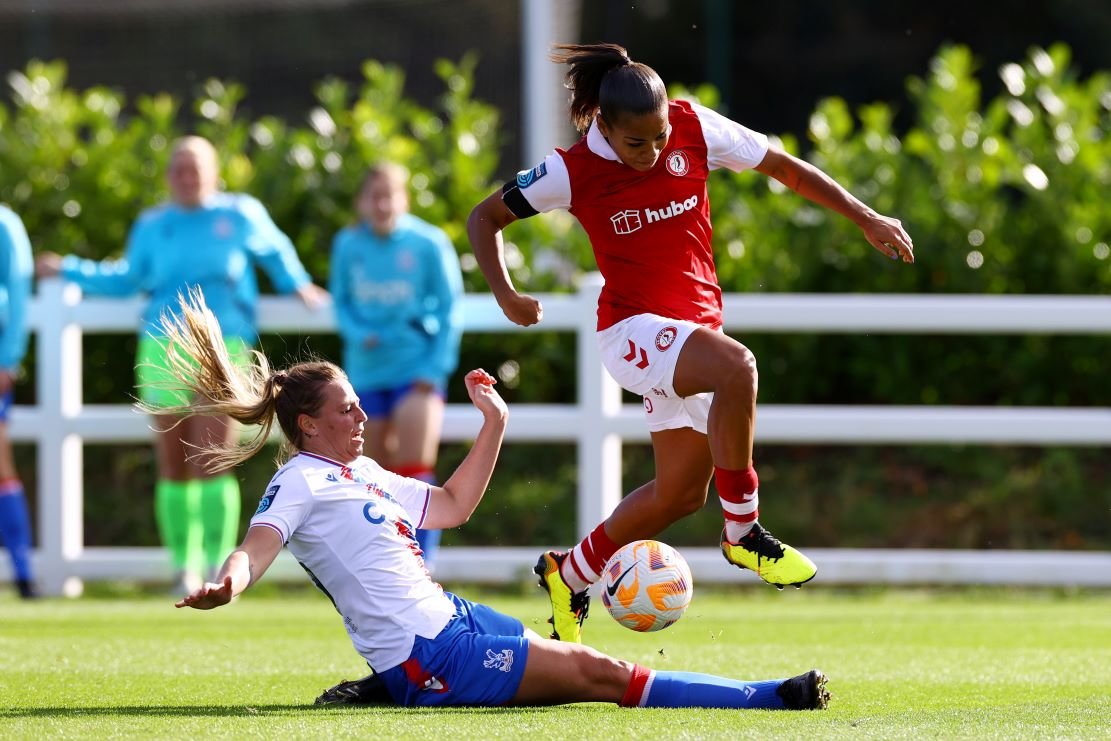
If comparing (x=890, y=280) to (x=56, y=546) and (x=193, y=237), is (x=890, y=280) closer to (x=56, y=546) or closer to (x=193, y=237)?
(x=193, y=237)

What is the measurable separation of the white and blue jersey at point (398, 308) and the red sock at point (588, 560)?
311cm

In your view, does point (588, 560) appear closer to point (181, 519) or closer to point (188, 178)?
point (181, 519)

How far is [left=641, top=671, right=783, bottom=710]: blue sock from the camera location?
16.2 ft

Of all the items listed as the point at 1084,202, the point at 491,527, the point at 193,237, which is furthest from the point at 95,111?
the point at 1084,202

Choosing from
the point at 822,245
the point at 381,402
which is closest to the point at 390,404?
the point at 381,402

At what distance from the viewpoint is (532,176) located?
576 centimetres

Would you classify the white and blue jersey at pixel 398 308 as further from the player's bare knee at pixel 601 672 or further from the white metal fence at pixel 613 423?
the player's bare knee at pixel 601 672

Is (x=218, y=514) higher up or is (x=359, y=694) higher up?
(x=359, y=694)

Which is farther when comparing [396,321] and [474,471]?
[396,321]

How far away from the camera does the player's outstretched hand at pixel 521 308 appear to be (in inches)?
218

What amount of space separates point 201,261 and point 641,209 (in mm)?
Answer: 4028

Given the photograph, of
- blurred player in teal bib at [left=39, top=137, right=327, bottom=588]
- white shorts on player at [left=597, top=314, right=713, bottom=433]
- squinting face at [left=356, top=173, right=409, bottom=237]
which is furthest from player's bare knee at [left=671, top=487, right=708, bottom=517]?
blurred player in teal bib at [left=39, top=137, right=327, bottom=588]

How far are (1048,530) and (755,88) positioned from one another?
23.1 feet

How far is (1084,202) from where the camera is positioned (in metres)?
10.3
